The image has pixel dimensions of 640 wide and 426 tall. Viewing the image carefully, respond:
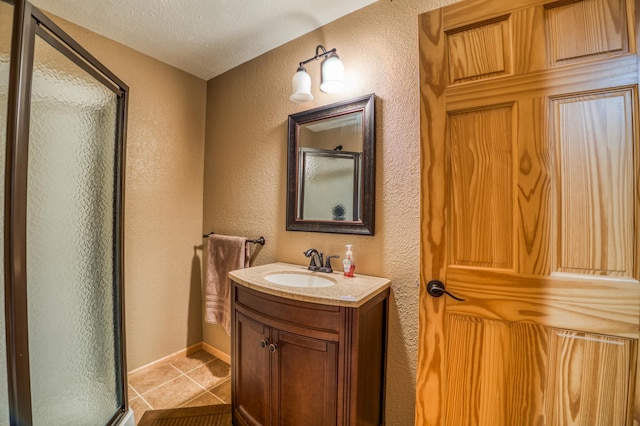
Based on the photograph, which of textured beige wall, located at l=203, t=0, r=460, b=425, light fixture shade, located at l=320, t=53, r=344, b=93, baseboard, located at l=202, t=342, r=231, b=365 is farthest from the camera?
baseboard, located at l=202, t=342, r=231, b=365

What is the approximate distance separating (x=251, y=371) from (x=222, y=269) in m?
0.90

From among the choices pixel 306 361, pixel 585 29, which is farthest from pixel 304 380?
pixel 585 29

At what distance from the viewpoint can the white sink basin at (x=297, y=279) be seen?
4.91ft

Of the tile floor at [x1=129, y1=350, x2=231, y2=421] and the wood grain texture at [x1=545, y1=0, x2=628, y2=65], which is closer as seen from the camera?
the wood grain texture at [x1=545, y1=0, x2=628, y2=65]

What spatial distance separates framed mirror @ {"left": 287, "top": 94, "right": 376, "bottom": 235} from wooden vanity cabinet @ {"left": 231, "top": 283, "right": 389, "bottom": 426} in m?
0.49

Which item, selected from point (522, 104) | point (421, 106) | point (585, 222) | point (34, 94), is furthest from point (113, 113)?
point (585, 222)

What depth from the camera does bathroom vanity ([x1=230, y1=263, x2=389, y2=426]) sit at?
1033 millimetres

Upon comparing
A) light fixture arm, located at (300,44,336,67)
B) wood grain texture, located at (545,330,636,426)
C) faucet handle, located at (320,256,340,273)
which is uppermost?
light fixture arm, located at (300,44,336,67)

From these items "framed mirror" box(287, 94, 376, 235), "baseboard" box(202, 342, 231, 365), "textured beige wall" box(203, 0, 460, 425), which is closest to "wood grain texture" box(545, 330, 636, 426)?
"textured beige wall" box(203, 0, 460, 425)

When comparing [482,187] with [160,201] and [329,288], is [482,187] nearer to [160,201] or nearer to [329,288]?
[329,288]

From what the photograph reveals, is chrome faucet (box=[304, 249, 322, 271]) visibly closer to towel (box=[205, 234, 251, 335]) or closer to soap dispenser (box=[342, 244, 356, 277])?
soap dispenser (box=[342, 244, 356, 277])

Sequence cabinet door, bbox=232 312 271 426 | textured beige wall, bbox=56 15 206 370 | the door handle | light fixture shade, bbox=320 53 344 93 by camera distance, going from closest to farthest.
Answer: the door handle → cabinet door, bbox=232 312 271 426 → light fixture shade, bbox=320 53 344 93 → textured beige wall, bbox=56 15 206 370

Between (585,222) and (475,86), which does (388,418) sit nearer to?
(585,222)

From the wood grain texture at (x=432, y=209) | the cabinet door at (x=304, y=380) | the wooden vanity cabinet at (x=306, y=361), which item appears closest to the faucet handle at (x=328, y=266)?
the wooden vanity cabinet at (x=306, y=361)
